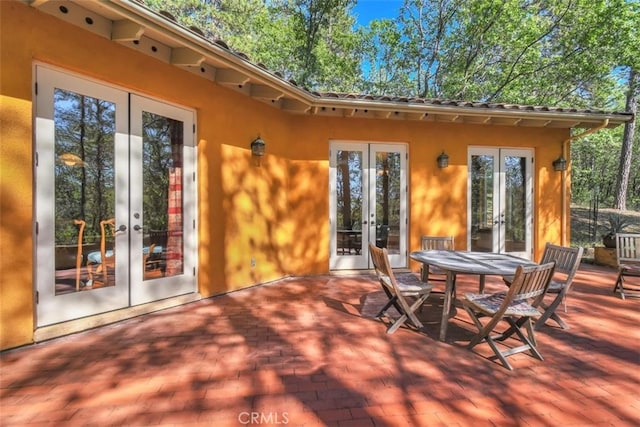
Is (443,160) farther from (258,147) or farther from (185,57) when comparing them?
(185,57)

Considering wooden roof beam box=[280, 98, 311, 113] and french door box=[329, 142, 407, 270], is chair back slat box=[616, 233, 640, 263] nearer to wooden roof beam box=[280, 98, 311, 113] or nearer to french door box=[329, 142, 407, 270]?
french door box=[329, 142, 407, 270]

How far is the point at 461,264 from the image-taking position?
333 cm

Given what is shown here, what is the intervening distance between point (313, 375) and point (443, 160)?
492 cm

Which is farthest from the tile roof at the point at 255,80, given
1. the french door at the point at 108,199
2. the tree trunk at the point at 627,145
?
the tree trunk at the point at 627,145

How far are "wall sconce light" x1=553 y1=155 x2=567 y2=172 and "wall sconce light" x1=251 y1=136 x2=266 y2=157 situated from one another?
19.4 feet

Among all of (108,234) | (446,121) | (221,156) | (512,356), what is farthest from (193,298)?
(446,121)

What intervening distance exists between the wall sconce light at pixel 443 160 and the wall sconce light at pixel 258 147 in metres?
3.37

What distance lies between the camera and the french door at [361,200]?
596 centimetres

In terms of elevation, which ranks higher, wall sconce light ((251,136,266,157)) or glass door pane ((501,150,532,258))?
wall sconce light ((251,136,266,157))

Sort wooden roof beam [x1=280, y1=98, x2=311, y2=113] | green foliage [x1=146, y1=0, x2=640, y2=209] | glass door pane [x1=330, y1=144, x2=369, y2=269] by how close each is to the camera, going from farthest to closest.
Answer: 1. green foliage [x1=146, y1=0, x2=640, y2=209]
2. glass door pane [x1=330, y1=144, x2=369, y2=269]
3. wooden roof beam [x1=280, y1=98, x2=311, y2=113]

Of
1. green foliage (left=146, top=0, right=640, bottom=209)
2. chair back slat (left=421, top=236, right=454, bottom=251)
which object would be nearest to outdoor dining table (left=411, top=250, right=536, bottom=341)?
chair back slat (left=421, top=236, right=454, bottom=251)

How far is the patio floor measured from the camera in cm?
195

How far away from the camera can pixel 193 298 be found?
425cm

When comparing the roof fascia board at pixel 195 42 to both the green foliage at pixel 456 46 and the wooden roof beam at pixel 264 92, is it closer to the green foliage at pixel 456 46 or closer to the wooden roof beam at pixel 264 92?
the wooden roof beam at pixel 264 92
